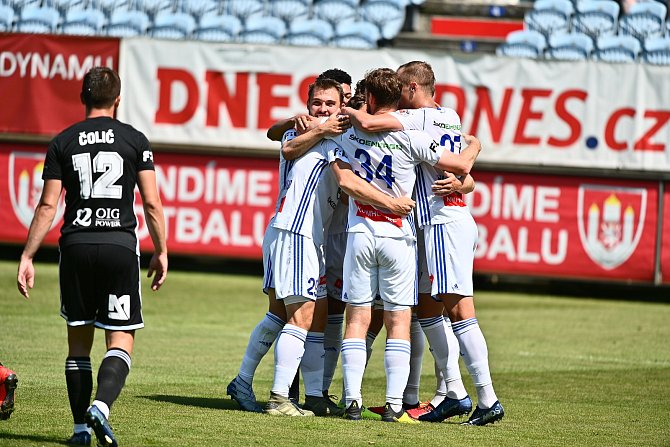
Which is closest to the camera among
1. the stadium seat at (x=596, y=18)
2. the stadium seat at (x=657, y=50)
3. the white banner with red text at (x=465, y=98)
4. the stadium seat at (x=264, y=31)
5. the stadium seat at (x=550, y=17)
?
the white banner with red text at (x=465, y=98)

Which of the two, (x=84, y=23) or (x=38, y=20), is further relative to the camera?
(x=38, y=20)

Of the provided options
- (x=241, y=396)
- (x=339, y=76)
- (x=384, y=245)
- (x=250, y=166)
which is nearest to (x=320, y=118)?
(x=339, y=76)

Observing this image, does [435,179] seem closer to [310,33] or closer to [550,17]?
[310,33]

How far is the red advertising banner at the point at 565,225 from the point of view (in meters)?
16.3

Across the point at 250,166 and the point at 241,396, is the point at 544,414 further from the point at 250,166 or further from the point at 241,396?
the point at 250,166

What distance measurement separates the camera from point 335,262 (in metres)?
8.25

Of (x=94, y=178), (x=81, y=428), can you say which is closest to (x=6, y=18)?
(x=94, y=178)

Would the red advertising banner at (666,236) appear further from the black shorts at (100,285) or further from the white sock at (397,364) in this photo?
the black shorts at (100,285)

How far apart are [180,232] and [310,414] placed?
9.56m

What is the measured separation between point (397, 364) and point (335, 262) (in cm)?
109

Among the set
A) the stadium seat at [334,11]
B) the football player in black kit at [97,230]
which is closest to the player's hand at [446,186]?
the football player in black kit at [97,230]

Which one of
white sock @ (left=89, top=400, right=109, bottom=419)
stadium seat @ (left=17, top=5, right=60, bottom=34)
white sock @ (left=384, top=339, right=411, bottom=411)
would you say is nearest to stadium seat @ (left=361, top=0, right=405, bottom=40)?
stadium seat @ (left=17, top=5, right=60, bottom=34)

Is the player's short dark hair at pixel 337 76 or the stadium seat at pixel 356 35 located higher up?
the stadium seat at pixel 356 35

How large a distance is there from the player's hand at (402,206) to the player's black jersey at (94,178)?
1865 mm
